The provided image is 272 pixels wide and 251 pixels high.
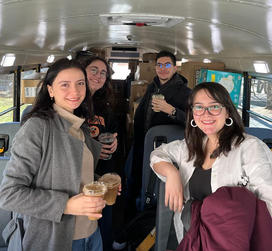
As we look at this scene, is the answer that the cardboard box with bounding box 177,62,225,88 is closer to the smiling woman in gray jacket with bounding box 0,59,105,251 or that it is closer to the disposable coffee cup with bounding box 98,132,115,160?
the disposable coffee cup with bounding box 98,132,115,160

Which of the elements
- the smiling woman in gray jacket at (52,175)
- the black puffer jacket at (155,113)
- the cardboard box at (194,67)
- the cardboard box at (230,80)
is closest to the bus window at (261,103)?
the cardboard box at (230,80)

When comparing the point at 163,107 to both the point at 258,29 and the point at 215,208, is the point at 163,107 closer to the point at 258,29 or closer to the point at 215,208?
the point at 258,29

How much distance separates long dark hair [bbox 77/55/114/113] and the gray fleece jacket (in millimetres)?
1137

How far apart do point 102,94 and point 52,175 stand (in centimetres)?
141

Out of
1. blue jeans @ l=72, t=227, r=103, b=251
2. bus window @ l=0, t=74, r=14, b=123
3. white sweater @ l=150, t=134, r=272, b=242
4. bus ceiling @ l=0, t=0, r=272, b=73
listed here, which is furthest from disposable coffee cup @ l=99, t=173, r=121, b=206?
bus window @ l=0, t=74, r=14, b=123

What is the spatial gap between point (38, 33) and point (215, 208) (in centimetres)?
321

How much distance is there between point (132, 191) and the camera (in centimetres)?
422

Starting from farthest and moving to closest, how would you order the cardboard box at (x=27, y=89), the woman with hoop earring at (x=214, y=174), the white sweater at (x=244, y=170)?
the cardboard box at (x=27, y=89) → the white sweater at (x=244, y=170) → the woman with hoop earring at (x=214, y=174)

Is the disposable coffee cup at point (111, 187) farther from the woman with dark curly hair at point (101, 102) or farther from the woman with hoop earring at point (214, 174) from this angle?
the woman with dark curly hair at point (101, 102)

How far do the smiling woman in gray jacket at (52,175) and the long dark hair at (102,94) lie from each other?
93 centimetres

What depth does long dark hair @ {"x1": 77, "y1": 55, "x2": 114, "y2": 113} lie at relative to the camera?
280 cm

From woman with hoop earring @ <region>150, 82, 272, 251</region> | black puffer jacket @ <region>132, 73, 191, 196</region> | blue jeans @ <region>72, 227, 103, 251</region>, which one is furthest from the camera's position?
black puffer jacket @ <region>132, 73, 191, 196</region>

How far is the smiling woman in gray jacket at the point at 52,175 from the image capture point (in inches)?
60.7

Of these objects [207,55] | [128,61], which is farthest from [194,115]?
[128,61]
